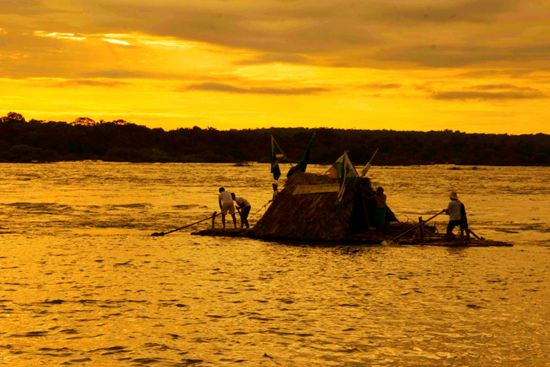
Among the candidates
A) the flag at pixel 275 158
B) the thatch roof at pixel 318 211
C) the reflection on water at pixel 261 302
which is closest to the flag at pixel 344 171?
the thatch roof at pixel 318 211

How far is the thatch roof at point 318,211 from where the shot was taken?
1209 inches

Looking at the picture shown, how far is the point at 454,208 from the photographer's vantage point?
2989cm

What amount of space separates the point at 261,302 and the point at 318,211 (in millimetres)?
12049

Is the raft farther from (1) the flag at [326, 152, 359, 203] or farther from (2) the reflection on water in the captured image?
(1) the flag at [326, 152, 359, 203]

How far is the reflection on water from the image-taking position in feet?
47.9

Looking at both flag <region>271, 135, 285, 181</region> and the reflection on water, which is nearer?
the reflection on water

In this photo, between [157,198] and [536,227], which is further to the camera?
[157,198]

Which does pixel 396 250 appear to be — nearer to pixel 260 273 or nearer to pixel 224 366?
pixel 260 273

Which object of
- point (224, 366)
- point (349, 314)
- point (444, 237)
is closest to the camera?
point (224, 366)

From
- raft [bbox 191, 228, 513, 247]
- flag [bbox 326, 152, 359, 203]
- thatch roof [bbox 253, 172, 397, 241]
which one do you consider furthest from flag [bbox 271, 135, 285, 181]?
flag [bbox 326, 152, 359, 203]

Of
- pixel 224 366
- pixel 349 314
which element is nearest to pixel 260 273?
pixel 349 314

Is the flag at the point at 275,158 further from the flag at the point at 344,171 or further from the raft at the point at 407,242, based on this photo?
the flag at the point at 344,171

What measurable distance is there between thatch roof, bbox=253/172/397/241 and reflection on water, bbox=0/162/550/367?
3.99 feet

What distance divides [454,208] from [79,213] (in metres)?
22.9
